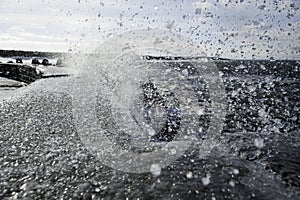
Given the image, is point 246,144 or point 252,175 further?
point 246,144

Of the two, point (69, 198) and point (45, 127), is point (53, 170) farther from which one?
point (45, 127)

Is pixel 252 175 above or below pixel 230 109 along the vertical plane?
above

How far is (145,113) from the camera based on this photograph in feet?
30.7

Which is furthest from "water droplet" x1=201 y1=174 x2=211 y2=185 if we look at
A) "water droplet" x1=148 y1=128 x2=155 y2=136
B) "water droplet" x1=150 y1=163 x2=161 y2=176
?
"water droplet" x1=148 y1=128 x2=155 y2=136

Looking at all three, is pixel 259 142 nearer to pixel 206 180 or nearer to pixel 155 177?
pixel 206 180

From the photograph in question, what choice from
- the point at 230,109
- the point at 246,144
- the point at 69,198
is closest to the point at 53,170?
the point at 69,198

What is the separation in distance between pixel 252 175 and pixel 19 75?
2321 centimetres

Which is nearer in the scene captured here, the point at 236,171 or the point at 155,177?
the point at 155,177

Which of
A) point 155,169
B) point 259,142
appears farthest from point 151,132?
point 155,169

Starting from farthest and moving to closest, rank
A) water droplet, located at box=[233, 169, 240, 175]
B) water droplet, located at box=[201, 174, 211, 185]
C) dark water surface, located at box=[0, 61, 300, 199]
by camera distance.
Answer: water droplet, located at box=[233, 169, 240, 175], water droplet, located at box=[201, 174, 211, 185], dark water surface, located at box=[0, 61, 300, 199]

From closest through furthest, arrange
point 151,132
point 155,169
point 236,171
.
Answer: point 236,171
point 155,169
point 151,132

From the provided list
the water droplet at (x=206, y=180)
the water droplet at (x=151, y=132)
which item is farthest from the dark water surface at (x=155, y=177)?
the water droplet at (x=151, y=132)

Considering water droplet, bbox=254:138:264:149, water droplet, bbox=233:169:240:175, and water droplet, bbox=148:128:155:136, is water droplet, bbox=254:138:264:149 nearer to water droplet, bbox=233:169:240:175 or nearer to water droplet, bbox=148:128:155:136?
water droplet, bbox=233:169:240:175

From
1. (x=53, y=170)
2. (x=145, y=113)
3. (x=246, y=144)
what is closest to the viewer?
(x=53, y=170)
